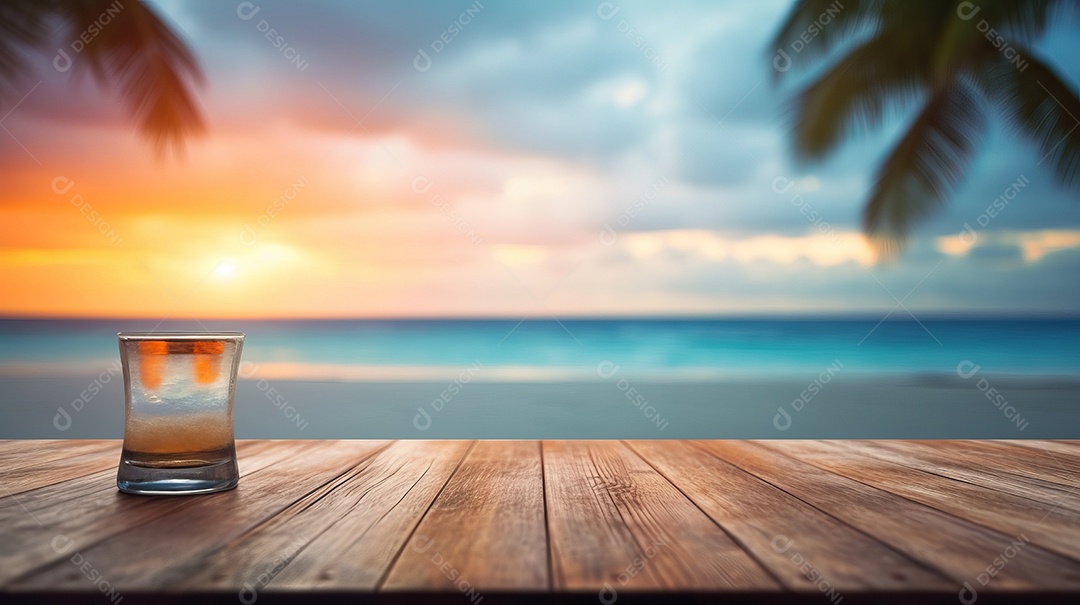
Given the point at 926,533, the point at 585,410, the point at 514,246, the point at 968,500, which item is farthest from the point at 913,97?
the point at 514,246

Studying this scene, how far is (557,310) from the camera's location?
1058cm

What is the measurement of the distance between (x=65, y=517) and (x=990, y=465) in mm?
1011

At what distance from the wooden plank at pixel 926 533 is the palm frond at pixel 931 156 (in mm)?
3538

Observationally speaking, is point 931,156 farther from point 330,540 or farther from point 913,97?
point 330,540

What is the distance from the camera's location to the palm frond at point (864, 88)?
385 centimetres

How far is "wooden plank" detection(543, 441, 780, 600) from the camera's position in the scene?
1.46 ft

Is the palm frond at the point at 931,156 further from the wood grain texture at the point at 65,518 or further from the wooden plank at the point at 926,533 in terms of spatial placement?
the wood grain texture at the point at 65,518

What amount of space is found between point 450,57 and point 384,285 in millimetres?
3215

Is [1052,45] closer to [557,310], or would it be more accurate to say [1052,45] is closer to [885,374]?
[885,374]

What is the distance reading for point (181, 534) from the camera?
540mm

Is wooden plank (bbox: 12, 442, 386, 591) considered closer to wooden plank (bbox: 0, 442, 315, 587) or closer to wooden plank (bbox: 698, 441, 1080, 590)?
wooden plank (bbox: 0, 442, 315, 587)

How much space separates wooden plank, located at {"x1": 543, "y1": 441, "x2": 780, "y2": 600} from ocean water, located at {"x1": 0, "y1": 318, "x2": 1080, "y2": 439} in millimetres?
3476

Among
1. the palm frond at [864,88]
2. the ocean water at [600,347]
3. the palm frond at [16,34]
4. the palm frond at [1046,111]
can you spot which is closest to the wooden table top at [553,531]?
the palm frond at [16,34]

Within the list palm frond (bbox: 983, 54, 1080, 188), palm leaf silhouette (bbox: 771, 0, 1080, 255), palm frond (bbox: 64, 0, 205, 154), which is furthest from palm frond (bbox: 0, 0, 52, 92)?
palm frond (bbox: 983, 54, 1080, 188)
